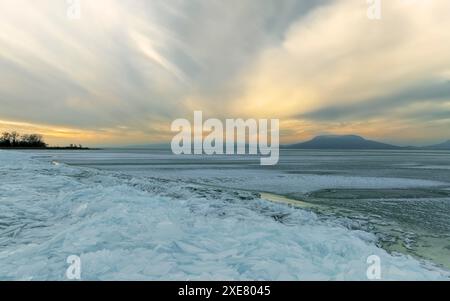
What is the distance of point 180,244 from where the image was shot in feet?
16.3

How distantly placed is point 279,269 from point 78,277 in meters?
2.77

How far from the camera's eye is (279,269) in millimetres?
4133

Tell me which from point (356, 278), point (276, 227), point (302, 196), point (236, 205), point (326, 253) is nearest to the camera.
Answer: point (356, 278)

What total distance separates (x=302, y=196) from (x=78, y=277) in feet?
29.9

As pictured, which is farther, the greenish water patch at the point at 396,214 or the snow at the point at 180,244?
the greenish water patch at the point at 396,214

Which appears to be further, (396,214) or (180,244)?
(396,214)

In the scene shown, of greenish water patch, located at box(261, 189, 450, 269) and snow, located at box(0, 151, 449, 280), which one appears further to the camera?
greenish water patch, located at box(261, 189, 450, 269)

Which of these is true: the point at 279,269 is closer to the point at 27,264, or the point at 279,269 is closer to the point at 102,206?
the point at 27,264

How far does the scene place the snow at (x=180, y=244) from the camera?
4000mm

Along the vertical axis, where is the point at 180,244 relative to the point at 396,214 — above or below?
above

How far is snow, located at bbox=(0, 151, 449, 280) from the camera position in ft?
13.1
